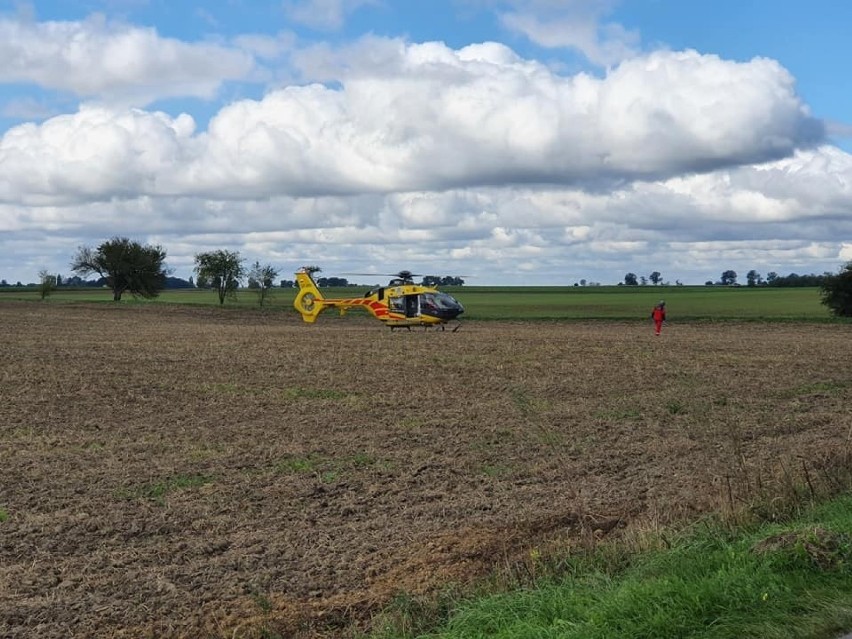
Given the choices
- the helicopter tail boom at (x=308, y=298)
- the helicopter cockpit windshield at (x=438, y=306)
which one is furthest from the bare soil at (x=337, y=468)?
the helicopter tail boom at (x=308, y=298)

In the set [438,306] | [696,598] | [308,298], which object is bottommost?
[696,598]

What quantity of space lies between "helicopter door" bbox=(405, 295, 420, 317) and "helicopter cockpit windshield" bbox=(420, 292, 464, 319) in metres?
0.17

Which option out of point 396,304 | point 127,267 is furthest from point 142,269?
point 396,304

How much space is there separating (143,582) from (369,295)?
35495 mm

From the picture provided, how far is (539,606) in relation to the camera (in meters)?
6.40

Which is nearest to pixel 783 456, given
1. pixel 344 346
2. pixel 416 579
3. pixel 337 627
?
pixel 416 579

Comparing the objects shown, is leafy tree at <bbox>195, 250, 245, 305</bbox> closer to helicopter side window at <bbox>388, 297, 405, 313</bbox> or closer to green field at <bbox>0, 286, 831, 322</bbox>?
green field at <bbox>0, 286, 831, 322</bbox>

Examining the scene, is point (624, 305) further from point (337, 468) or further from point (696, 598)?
point (696, 598)

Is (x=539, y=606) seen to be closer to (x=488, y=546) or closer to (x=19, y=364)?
(x=488, y=546)

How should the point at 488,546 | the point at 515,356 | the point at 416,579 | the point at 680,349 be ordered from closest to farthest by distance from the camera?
the point at 416,579 → the point at 488,546 → the point at 515,356 → the point at 680,349

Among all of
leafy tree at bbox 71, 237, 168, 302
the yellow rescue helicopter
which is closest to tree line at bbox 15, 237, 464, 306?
leafy tree at bbox 71, 237, 168, 302

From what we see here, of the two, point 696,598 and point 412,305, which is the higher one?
point 412,305

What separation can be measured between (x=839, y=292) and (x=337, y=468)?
158ft

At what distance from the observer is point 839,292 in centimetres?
5384
